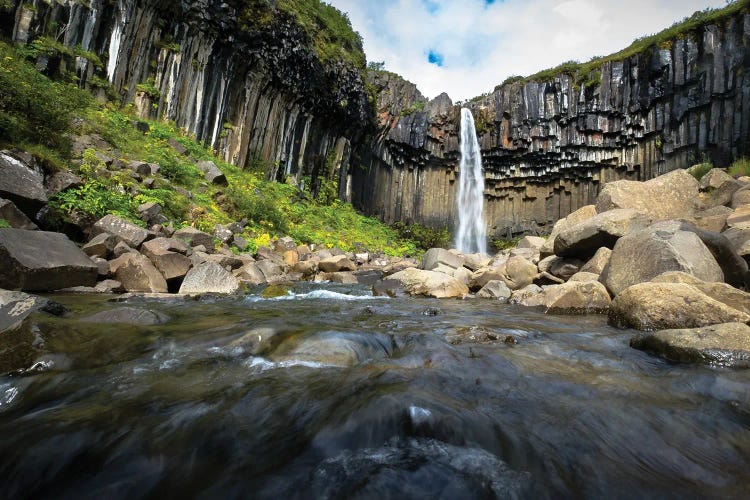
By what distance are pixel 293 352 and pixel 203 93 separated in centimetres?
1799

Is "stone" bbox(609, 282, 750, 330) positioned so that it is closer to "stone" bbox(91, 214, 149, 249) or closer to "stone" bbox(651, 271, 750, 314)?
"stone" bbox(651, 271, 750, 314)

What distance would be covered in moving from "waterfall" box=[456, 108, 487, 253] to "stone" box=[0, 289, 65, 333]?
29.0 metres

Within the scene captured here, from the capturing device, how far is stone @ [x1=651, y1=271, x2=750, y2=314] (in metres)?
4.36

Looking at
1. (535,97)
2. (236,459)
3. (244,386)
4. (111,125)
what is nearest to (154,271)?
(244,386)

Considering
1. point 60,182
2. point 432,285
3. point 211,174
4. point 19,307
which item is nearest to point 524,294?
point 432,285

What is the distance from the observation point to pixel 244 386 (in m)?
2.43

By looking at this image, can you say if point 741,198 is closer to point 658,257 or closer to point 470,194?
point 658,257

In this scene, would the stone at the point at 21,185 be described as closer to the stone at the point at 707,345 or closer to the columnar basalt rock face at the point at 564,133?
the stone at the point at 707,345

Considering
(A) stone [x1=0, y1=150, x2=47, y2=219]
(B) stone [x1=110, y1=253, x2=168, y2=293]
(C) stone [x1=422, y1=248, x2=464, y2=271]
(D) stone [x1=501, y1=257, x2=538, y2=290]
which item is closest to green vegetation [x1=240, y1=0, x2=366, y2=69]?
(C) stone [x1=422, y1=248, x2=464, y2=271]

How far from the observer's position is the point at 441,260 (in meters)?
11.7

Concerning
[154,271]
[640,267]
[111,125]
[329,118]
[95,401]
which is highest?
[329,118]

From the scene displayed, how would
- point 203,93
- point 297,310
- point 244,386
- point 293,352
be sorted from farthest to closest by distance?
1. point 203,93
2. point 297,310
3. point 293,352
4. point 244,386

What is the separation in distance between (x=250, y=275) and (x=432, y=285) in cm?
426

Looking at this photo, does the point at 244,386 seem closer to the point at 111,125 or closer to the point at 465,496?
the point at 465,496
